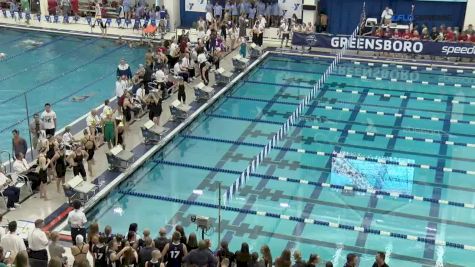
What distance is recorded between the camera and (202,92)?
15.5 metres

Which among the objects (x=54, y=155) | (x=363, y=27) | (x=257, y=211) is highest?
(x=363, y=27)

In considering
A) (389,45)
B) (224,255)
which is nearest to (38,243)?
(224,255)

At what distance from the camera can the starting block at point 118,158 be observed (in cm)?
1162

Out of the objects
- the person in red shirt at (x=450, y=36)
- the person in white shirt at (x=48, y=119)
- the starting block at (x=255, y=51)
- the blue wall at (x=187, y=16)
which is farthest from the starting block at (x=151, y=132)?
the blue wall at (x=187, y=16)

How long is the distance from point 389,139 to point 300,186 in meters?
3.14

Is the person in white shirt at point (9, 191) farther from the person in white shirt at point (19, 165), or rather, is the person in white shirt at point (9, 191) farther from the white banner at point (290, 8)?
the white banner at point (290, 8)

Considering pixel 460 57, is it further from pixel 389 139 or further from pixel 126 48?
pixel 126 48

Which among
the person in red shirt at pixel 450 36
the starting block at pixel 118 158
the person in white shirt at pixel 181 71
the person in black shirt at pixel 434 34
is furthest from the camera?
the person in black shirt at pixel 434 34

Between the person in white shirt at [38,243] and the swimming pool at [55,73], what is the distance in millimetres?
5515

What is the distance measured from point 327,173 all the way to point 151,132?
144 inches

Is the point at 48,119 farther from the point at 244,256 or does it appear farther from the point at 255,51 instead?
the point at 255,51

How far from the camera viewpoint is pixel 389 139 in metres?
13.8

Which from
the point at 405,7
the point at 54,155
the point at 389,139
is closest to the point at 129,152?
the point at 54,155

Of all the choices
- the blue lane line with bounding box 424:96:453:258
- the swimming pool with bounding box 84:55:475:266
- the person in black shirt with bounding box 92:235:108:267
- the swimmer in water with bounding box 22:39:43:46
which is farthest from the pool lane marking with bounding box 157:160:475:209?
the swimmer in water with bounding box 22:39:43:46
